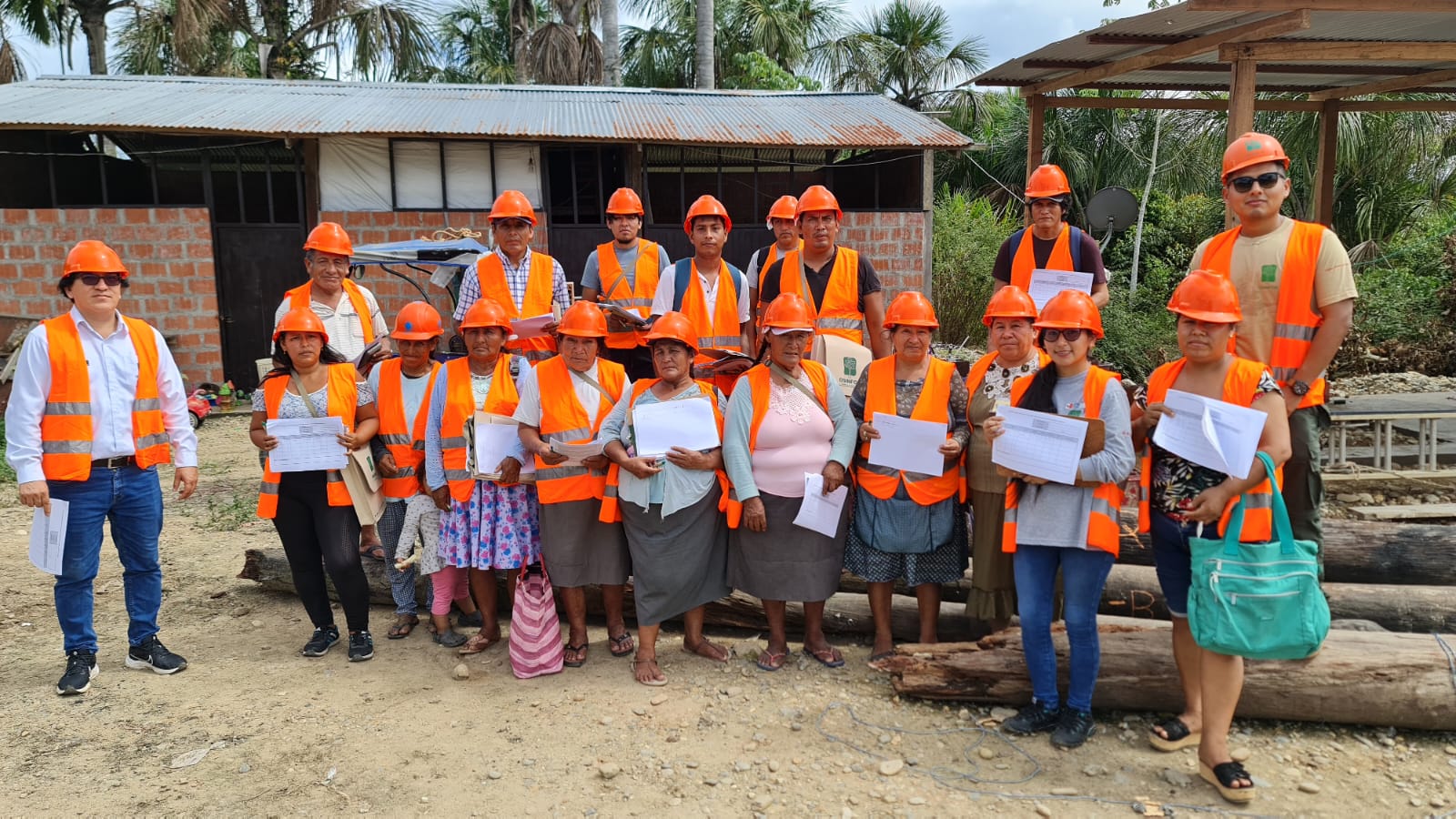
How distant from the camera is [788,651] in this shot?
15.5ft

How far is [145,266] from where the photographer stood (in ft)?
38.5

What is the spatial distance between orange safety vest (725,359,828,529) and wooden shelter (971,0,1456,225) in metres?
3.75

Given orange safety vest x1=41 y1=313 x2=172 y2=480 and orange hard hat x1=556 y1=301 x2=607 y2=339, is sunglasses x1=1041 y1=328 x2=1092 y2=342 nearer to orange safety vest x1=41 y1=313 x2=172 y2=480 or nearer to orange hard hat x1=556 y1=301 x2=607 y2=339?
orange hard hat x1=556 y1=301 x2=607 y2=339

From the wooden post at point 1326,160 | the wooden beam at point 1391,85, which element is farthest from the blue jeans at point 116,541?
the wooden post at point 1326,160

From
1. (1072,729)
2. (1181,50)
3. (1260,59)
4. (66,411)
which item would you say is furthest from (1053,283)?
(66,411)

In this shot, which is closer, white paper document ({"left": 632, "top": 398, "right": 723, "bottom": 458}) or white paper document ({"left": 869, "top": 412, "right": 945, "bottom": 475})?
white paper document ({"left": 869, "top": 412, "right": 945, "bottom": 475})

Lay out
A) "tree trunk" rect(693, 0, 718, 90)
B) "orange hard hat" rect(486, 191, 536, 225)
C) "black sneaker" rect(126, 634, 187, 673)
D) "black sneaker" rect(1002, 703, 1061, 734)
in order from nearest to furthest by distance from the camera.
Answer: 1. "black sneaker" rect(1002, 703, 1061, 734)
2. "black sneaker" rect(126, 634, 187, 673)
3. "orange hard hat" rect(486, 191, 536, 225)
4. "tree trunk" rect(693, 0, 718, 90)

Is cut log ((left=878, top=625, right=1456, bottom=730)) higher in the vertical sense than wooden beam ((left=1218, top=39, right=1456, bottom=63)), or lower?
lower

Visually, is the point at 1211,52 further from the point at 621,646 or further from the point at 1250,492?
the point at 621,646

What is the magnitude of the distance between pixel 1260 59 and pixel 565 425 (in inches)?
224

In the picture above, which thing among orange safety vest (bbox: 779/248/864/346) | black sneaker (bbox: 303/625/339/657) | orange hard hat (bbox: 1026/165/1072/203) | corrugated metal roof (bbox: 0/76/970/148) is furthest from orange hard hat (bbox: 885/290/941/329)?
corrugated metal roof (bbox: 0/76/970/148)

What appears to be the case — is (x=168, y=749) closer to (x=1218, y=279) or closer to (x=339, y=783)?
(x=339, y=783)

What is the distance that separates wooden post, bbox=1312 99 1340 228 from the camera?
10.3m

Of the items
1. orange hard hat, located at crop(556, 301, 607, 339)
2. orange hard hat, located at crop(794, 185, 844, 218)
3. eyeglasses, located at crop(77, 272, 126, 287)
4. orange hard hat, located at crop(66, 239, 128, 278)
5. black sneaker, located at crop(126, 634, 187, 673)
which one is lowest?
black sneaker, located at crop(126, 634, 187, 673)
